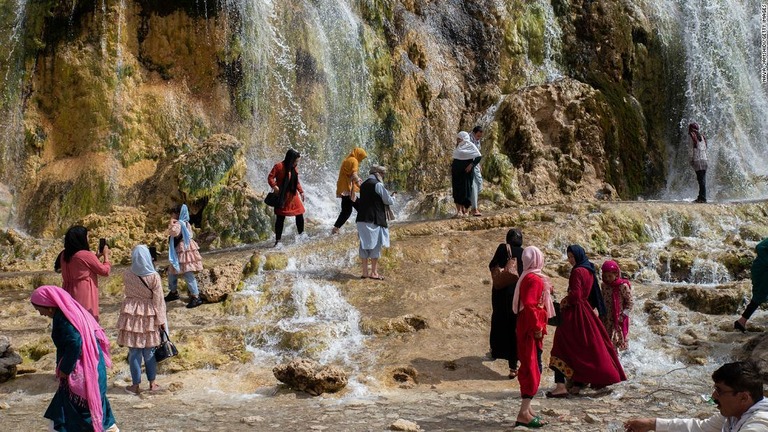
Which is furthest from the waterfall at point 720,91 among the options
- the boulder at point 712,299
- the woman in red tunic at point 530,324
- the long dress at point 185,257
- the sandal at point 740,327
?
the woman in red tunic at point 530,324

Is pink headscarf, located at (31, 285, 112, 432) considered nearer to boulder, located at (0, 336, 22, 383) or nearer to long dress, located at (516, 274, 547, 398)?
long dress, located at (516, 274, 547, 398)

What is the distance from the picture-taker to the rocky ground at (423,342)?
7035 millimetres

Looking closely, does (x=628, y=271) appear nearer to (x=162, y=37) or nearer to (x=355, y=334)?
(x=355, y=334)

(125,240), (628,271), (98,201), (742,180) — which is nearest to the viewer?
(628,271)

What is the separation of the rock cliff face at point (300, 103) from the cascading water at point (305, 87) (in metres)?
0.05

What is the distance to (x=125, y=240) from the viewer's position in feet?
47.9

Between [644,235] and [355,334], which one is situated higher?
[644,235]

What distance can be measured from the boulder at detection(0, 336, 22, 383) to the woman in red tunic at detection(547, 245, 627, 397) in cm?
565

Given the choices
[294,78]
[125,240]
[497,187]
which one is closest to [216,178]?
[125,240]

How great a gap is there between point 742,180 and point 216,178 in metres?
12.5

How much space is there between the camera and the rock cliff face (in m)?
16.0

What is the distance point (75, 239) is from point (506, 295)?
4408mm

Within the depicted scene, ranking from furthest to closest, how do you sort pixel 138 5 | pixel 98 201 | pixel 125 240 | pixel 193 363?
pixel 138 5 < pixel 98 201 < pixel 125 240 < pixel 193 363

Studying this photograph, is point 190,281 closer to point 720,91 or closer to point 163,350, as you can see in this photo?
point 163,350
